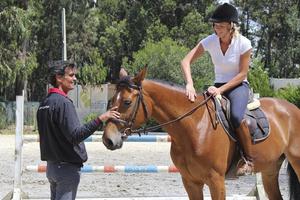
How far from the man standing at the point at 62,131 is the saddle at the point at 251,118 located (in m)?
1.34

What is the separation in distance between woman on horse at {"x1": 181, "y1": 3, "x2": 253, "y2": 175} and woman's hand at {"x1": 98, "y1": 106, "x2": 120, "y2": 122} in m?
0.98

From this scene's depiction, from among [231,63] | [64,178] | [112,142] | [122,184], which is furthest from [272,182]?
[122,184]

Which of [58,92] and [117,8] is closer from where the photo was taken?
[58,92]

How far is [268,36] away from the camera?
57781 millimetres

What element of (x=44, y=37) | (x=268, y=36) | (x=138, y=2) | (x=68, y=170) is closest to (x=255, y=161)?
(x=68, y=170)

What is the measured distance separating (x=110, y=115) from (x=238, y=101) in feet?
5.27

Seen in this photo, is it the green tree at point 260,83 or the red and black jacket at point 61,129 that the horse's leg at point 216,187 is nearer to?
the red and black jacket at point 61,129

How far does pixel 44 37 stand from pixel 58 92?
127ft

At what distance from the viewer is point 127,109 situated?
197 inches

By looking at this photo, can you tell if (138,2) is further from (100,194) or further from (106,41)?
(100,194)

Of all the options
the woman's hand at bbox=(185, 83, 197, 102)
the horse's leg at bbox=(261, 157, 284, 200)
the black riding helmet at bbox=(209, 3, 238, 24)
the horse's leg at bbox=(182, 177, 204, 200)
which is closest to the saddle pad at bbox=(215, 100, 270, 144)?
the woman's hand at bbox=(185, 83, 197, 102)

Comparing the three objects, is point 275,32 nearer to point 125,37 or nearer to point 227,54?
point 125,37

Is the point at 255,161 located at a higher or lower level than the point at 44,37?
higher

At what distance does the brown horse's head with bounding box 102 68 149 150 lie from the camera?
15.8ft
